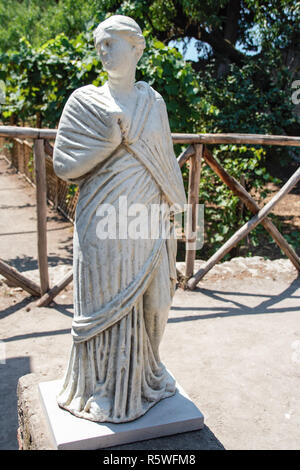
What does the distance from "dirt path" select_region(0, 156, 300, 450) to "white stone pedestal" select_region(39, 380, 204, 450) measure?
61mm

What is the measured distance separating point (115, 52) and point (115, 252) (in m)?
0.86

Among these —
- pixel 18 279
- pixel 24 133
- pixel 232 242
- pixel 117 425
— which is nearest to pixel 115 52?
pixel 117 425

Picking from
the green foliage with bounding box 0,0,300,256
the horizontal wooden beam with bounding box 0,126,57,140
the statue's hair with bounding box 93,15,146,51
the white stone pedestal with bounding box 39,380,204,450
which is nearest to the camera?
the statue's hair with bounding box 93,15,146,51

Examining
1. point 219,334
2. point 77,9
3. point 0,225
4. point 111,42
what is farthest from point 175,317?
point 77,9

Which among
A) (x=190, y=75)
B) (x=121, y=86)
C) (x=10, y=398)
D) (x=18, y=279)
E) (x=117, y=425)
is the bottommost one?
(x=10, y=398)

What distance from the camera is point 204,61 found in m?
11.2

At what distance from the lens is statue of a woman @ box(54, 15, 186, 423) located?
2031 mm

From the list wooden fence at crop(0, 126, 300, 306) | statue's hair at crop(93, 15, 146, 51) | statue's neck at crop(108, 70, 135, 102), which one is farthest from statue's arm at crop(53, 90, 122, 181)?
wooden fence at crop(0, 126, 300, 306)

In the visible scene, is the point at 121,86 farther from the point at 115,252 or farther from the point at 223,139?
the point at 223,139

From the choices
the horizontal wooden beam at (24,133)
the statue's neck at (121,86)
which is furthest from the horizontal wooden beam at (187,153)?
the statue's neck at (121,86)

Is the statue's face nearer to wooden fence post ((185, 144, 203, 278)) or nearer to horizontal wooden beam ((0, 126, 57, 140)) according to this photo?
horizontal wooden beam ((0, 126, 57, 140))

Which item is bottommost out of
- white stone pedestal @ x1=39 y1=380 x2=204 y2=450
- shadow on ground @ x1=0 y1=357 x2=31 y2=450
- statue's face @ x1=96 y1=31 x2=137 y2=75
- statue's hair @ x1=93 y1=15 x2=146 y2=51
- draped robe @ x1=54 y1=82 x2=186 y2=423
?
shadow on ground @ x1=0 y1=357 x2=31 y2=450

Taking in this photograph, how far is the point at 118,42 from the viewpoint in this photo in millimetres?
2000

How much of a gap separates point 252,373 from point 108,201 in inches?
78.2
